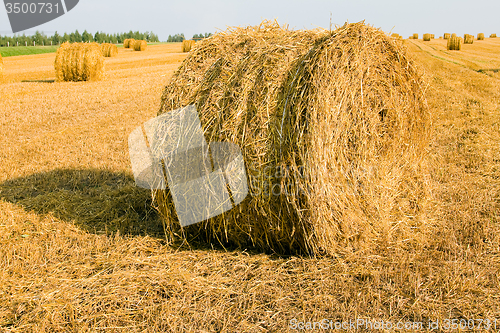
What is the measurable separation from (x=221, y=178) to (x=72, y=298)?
1.53 metres

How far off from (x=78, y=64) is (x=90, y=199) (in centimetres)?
1318

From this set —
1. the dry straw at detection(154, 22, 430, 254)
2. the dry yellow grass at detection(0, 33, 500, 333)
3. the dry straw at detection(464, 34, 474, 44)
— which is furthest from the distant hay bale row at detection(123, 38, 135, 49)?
the dry straw at detection(154, 22, 430, 254)

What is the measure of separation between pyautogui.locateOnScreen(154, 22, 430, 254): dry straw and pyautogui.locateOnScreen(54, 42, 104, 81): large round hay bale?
14.0 m

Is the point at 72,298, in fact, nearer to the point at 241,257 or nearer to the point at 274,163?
the point at 241,257

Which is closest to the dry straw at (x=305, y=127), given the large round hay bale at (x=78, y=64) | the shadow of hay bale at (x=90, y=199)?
the shadow of hay bale at (x=90, y=199)

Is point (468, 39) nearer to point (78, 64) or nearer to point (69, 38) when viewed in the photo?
point (78, 64)

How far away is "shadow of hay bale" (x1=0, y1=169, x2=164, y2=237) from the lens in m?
4.31

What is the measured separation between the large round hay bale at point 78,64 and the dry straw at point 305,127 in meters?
14.0

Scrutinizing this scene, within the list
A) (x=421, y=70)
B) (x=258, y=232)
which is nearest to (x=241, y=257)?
(x=258, y=232)

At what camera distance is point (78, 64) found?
53.0 ft

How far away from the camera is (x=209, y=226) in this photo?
3.78 metres

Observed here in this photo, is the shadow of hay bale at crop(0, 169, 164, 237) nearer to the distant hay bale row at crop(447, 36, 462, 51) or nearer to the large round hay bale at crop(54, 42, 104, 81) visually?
the large round hay bale at crop(54, 42, 104, 81)

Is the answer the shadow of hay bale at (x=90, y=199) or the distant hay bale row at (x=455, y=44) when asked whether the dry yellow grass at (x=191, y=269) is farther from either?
the distant hay bale row at (x=455, y=44)

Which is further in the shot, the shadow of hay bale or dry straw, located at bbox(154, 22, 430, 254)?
the shadow of hay bale
